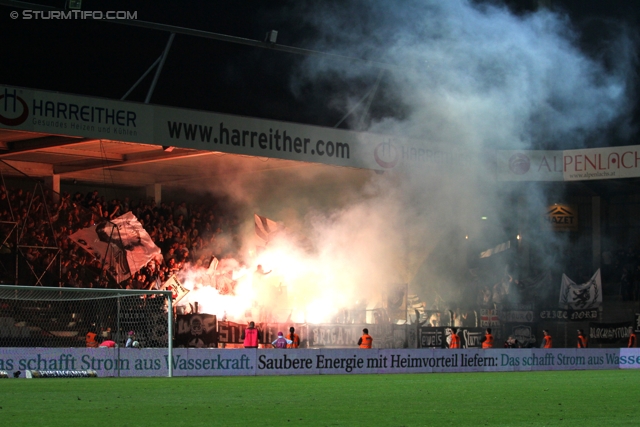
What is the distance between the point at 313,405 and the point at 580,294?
20955 mm

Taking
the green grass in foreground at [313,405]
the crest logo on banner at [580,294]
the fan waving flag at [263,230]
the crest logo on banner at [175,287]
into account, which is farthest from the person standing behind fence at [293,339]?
the crest logo on banner at [580,294]

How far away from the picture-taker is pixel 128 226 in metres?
22.5

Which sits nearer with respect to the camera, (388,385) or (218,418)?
(218,418)

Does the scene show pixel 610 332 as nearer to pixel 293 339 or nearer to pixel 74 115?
pixel 293 339

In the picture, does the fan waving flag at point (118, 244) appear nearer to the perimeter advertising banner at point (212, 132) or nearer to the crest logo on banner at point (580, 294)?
the perimeter advertising banner at point (212, 132)

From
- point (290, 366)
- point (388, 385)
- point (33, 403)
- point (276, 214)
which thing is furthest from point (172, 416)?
point (276, 214)

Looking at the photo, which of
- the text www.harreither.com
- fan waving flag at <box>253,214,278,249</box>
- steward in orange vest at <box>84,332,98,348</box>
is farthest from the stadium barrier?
fan waving flag at <box>253,214,278,249</box>

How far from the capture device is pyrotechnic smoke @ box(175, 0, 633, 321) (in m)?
24.0

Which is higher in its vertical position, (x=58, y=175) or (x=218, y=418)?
(x=58, y=175)

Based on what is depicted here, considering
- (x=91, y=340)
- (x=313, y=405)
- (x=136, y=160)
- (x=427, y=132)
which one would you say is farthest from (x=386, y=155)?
(x=313, y=405)

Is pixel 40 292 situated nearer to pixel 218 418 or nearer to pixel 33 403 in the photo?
pixel 33 403

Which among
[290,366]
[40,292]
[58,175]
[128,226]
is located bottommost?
[290,366]

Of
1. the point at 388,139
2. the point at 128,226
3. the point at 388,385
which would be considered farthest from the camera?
the point at 388,139

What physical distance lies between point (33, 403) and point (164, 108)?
13424 millimetres
